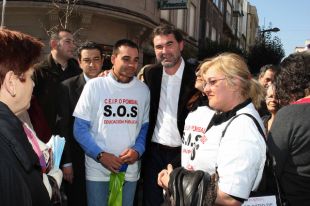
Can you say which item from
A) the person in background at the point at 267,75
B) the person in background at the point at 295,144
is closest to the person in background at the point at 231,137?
the person in background at the point at 295,144

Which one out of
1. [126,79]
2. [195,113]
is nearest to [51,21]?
[126,79]

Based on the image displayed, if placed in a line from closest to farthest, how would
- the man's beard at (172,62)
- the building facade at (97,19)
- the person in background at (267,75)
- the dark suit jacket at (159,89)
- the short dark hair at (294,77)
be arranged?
the short dark hair at (294,77) < the dark suit jacket at (159,89) < the man's beard at (172,62) < the person in background at (267,75) < the building facade at (97,19)

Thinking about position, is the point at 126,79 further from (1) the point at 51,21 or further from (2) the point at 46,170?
(1) the point at 51,21

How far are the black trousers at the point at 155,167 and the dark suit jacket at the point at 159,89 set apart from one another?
6.2 inches

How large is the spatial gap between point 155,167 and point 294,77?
1.84 metres

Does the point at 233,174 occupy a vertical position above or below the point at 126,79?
below

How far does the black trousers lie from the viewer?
12.1 feet

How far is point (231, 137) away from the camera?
2006mm

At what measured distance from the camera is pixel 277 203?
2168 millimetres

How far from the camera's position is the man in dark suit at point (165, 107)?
12.0 ft

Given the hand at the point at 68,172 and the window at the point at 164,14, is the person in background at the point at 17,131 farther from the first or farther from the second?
the window at the point at 164,14

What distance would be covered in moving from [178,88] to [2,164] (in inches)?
103

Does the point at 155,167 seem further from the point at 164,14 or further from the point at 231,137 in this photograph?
the point at 164,14

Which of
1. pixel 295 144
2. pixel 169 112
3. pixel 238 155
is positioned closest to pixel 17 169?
pixel 238 155
